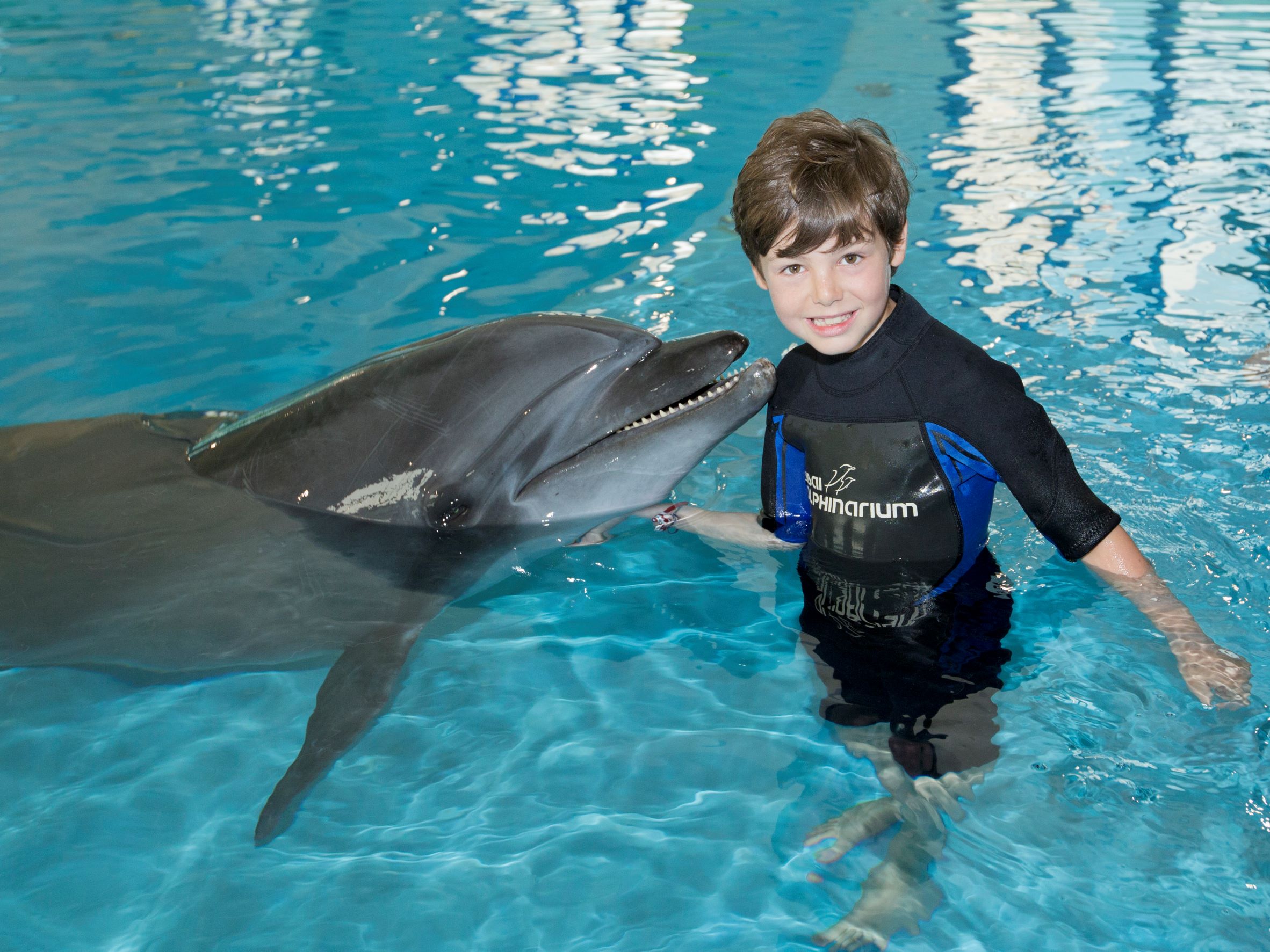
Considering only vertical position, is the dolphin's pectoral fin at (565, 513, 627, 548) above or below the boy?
below

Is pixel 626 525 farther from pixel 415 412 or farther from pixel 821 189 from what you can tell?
pixel 821 189

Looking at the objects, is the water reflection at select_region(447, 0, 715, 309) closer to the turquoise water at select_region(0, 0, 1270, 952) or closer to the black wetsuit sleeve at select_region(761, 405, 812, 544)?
the turquoise water at select_region(0, 0, 1270, 952)

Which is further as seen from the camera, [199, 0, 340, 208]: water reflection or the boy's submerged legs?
[199, 0, 340, 208]: water reflection

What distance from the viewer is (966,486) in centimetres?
335

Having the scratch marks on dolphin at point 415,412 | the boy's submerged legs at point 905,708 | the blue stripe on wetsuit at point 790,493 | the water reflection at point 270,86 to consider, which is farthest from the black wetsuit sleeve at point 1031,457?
the water reflection at point 270,86

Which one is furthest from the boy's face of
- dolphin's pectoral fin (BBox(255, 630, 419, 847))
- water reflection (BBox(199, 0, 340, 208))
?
water reflection (BBox(199, 0, 340, 208))

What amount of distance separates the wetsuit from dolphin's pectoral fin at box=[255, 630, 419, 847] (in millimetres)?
1397

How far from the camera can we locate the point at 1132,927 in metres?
2.83

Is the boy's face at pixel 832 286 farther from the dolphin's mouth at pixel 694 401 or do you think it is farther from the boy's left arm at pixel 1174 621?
the boy's left arm at pixel 1174 621

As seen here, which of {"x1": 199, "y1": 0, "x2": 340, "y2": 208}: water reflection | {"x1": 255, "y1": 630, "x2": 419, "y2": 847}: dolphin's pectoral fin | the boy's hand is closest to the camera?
the boy's hand

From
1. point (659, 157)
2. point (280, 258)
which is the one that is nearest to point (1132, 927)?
point (280, 258)

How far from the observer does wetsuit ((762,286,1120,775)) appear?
3.14m

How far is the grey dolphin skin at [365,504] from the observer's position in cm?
368

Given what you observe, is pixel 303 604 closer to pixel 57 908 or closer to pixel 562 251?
pixel 57 908
